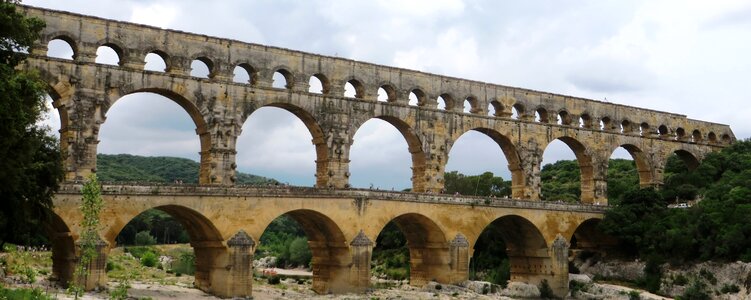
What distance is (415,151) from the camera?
1615 inches

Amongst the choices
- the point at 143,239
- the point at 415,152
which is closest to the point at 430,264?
the point at 415,152

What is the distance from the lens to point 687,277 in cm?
3916

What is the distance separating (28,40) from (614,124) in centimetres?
3516

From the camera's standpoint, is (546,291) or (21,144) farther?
(546,291)

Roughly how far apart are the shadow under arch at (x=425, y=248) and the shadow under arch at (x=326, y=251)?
368cm

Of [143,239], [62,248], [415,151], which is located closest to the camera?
[62,248]

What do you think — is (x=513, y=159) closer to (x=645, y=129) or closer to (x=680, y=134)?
(x=645, y=129)

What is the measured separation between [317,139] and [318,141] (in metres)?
0.10

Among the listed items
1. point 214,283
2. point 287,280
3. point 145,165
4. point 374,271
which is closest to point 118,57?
point 214,283

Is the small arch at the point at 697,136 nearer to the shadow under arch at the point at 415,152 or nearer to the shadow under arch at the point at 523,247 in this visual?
the shadow under arch at the point at 523,247

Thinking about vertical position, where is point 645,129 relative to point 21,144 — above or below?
above

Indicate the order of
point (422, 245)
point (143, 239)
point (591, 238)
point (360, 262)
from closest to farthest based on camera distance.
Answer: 1. point (360, 262)
2. point (422, 245)
3. point (591, 238)
4. point (143, 239)

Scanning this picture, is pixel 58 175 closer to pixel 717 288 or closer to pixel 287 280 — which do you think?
pixel 287 280

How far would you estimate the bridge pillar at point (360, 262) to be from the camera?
115 ft
